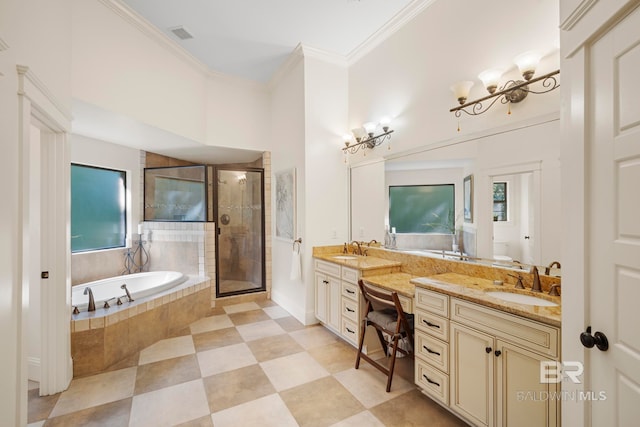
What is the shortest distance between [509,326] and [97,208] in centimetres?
473

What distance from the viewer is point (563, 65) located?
1141 mm

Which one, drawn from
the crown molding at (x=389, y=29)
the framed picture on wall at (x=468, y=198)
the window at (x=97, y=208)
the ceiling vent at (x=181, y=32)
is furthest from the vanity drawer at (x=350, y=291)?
the window at (x=97, y=208)

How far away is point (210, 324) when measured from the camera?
3.26m

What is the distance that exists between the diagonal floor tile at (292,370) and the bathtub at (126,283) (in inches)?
60.9

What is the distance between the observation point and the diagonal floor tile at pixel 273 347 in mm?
2547

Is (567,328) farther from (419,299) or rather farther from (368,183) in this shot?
(368,183)

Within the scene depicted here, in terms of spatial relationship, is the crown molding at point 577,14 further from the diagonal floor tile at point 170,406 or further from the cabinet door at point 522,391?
the diagonal floor tile at point 170,406

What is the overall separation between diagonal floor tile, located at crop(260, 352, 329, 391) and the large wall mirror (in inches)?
56.1

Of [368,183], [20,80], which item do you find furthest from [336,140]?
[20,80]

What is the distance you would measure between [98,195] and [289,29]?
335 centimetres

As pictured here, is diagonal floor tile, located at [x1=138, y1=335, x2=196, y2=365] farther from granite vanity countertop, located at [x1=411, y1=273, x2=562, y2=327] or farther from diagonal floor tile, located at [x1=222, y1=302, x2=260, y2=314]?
granite vanity countertop, located at [x1=411, y1=273, x2=562, y2=327]

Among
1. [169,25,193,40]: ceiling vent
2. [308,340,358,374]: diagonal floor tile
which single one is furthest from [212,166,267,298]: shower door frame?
[308,340,358,374]: diagonal floor tile

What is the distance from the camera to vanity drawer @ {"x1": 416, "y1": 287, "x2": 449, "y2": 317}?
5.59 feet

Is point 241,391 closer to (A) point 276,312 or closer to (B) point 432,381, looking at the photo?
(B) point 432,381
